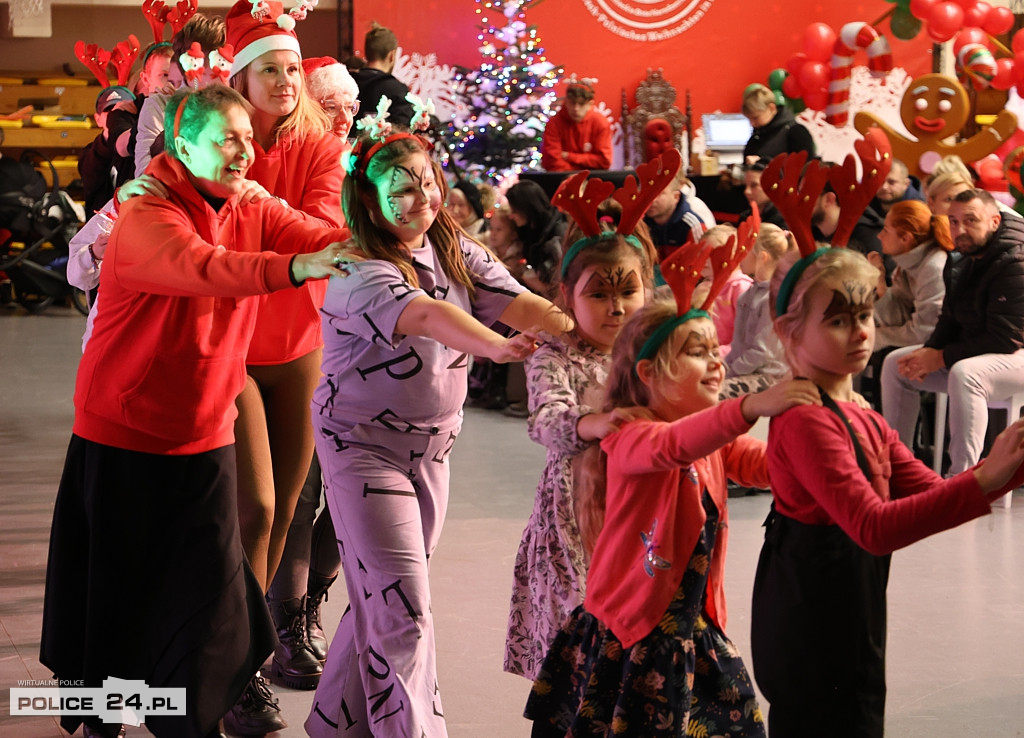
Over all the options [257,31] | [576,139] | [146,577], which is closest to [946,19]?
[576,139]

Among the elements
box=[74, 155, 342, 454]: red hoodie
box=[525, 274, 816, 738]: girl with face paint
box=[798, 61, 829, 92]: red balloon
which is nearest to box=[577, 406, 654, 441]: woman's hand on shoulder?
box=[525, 274, 816, 738]: girl with face paint

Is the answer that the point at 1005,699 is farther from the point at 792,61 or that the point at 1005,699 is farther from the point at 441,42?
the point at 441,42

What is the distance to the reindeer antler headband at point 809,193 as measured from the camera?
2010 mm

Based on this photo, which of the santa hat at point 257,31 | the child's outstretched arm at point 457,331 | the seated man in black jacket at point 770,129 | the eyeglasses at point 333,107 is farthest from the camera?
the seated man in black jacket at point 770,129

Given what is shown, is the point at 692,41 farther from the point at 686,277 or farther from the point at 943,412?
the point at 686,277

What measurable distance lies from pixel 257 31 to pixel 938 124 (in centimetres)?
708

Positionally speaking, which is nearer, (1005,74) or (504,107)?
(1005,74)

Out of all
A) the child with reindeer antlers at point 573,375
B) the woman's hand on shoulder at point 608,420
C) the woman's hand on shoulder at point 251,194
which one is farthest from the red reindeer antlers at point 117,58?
the woman's hand on shoulder at point 608,420

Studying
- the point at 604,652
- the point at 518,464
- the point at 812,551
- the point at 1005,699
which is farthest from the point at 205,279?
the point at 518,464

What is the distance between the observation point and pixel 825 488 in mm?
1888

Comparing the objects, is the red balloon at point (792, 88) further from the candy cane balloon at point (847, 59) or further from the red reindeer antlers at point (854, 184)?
the red reindeer antlers at point (854, 184)

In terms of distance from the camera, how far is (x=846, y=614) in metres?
1.99

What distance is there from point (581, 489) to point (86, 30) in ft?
44.6

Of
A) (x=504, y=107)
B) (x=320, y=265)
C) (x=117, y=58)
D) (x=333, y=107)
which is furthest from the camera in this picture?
(x=504, y=107)
